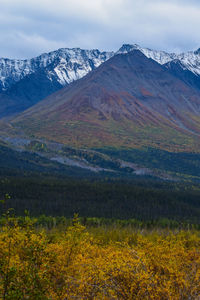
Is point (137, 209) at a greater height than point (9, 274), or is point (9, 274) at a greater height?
point (9, 274)

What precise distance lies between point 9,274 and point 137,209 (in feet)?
376

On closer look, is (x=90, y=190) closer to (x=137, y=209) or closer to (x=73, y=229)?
(x=137, y=209)

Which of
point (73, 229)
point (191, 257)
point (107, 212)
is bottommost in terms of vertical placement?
point (107, 212)

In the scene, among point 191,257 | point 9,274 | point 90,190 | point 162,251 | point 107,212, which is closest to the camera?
point 9,274

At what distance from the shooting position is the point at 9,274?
13.0m

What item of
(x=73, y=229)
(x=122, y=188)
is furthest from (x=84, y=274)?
(x=122, y=188)

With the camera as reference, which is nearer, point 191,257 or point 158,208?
point 191,257

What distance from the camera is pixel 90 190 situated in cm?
14250

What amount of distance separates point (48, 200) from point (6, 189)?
56.3 ft

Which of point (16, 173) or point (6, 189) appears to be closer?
point (6, 189)

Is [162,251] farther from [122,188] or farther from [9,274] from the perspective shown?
[122,188]

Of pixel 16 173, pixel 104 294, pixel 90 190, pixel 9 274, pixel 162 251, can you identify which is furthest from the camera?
pixel 16 173

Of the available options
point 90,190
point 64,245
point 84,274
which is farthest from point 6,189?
point 84,274

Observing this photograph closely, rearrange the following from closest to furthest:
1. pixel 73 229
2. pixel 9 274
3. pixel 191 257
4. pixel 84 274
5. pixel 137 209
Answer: pixel 9 274 → pixel 84 274 → pixel 73 229 → pixel 191 257 → pixel 137 209
